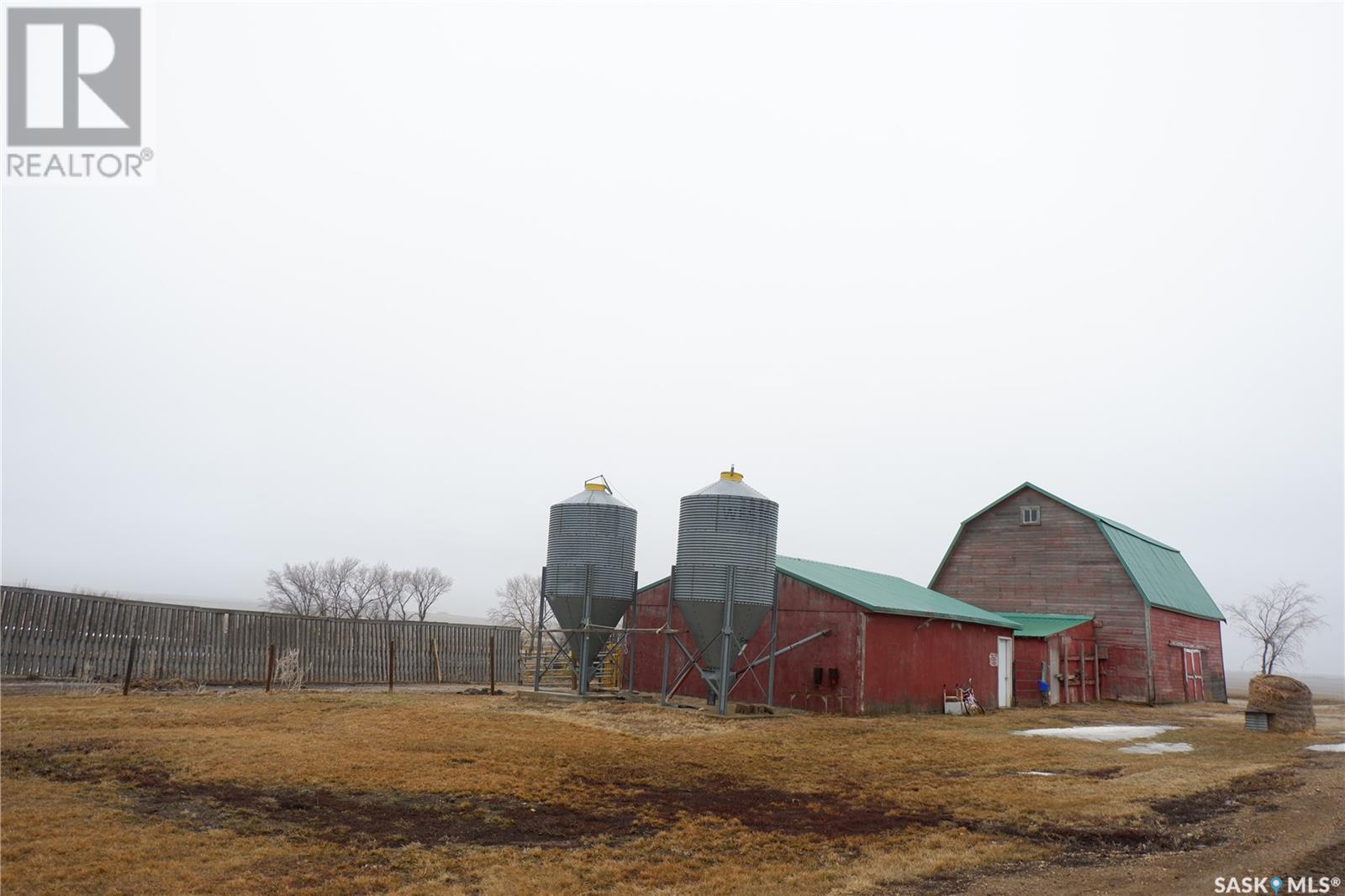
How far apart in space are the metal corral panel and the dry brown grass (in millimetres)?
6463

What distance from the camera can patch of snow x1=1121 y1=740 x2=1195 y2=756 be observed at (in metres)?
19.4

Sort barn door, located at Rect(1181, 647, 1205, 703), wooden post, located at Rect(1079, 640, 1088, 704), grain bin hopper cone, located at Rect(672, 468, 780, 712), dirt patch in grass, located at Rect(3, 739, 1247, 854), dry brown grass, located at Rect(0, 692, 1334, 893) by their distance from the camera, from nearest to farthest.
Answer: dry brown grass, located at Rect(0, 692, 1334, 893) → dirt patch in grass, located at Rect(3, 739, 1247, 854) → grain bin hopper cone, located at Rect(672, 468, 780, 712) → wooden post, located at Rect(1079, 640, 1088, 704) → barn door, located at Rect(1181, 647, 1205, 703)

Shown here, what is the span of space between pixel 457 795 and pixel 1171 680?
34682mm

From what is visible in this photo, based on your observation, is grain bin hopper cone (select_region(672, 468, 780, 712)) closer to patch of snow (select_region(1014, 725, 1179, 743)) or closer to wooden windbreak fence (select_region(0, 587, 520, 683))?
patch of snow (select_region(1014, 725, 1179, 743))

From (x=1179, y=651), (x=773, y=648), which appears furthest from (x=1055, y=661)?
(x=773, y=648)

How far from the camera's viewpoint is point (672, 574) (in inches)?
1023

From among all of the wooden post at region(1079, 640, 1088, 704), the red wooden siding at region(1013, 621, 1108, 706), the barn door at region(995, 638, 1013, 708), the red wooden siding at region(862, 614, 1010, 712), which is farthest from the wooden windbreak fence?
the wooden post at region(1079, 640, 1088, 704)

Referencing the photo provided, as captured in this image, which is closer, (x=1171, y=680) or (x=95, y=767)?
(x=95, y=767)

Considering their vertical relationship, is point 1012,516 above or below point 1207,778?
above

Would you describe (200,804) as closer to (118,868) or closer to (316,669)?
(118,868)

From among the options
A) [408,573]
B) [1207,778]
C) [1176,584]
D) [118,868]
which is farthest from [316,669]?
[408,573]

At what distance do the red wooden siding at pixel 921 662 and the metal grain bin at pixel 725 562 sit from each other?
3481 mm

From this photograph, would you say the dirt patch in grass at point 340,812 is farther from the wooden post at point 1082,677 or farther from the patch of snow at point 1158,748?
the wooden post at point 1082,677

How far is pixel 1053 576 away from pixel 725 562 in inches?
785
